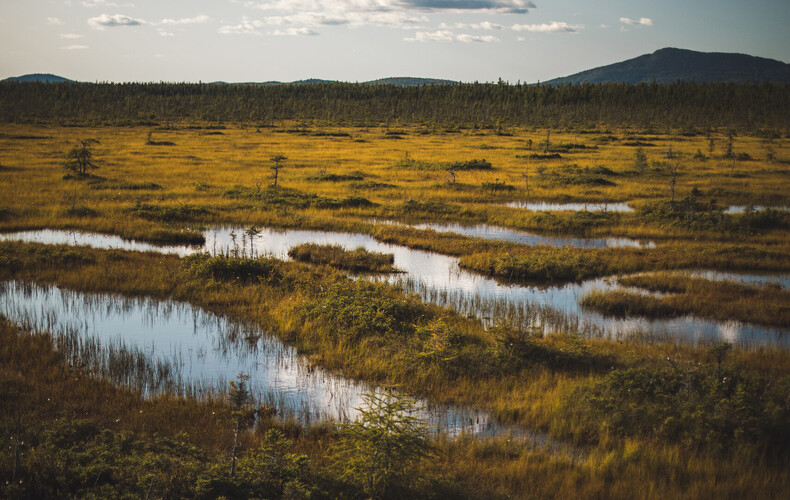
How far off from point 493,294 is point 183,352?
26.9 feet

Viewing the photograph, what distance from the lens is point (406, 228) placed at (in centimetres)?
2341

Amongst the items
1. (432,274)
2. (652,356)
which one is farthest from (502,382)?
(432,274)

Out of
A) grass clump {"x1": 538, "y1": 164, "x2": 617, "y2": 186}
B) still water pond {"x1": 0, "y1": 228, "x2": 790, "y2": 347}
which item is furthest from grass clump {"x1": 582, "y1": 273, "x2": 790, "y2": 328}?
grass clump {"x1": 538, "y1": 164, "x2": 617, "y2": 186}

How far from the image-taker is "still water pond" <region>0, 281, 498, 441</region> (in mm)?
9664

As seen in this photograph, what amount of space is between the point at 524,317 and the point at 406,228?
1013 centimetres

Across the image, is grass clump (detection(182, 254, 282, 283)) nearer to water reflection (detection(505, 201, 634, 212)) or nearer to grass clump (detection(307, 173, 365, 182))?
water reflection (detection(505, 201, 634, 212))

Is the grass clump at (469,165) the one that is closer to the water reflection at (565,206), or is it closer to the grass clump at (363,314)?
the water reflection at (565,206)

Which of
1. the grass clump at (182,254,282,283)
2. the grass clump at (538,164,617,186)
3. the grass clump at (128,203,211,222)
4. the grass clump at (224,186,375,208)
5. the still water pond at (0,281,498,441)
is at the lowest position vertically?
the still water pond at (0,281,498,441)

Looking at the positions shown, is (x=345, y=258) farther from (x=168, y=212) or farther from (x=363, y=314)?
(x=168, y=212)

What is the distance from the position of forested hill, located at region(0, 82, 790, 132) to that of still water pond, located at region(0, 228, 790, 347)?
64.3m

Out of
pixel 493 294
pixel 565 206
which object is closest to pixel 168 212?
pixel 493 294

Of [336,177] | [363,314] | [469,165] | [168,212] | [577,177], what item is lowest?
[363,314]

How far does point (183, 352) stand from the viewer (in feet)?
39.0

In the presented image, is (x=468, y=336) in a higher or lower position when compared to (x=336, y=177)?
lower
